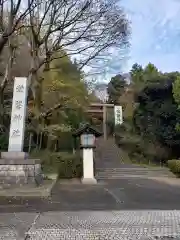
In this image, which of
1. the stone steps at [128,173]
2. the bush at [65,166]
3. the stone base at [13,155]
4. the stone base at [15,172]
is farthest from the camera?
the stone steps at [128,173]

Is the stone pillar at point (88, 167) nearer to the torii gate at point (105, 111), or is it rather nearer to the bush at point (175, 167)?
the bush at point (175, 167)

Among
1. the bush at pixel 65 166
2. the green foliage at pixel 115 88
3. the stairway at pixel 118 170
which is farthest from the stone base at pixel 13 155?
the green foliage at pixel 115 88

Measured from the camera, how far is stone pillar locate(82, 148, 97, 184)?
16.1m

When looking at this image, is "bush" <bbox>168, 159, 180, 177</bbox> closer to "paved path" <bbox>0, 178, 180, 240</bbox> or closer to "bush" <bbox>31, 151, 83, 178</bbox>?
"bush" <bbox>31, 151, 83, 178</bbox>

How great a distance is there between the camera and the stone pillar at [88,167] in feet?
52.7

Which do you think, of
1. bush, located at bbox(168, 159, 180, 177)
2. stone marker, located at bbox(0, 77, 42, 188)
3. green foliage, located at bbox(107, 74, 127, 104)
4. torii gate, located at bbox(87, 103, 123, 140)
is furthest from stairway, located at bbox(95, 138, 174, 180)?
green foliage, located at bbox(107, 74, 127, 104)

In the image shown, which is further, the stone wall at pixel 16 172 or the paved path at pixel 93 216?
the stone wall at pixel 16 172

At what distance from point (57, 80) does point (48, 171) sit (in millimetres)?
6890

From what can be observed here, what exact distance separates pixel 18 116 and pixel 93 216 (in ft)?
23.0

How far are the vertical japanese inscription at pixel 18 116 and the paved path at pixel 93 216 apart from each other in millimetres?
2852

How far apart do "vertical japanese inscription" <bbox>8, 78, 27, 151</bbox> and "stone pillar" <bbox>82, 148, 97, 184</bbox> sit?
430cm

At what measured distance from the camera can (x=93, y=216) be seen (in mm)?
7387

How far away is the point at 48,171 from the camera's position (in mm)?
17750

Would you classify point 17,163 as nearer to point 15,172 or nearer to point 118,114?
point 15,172
